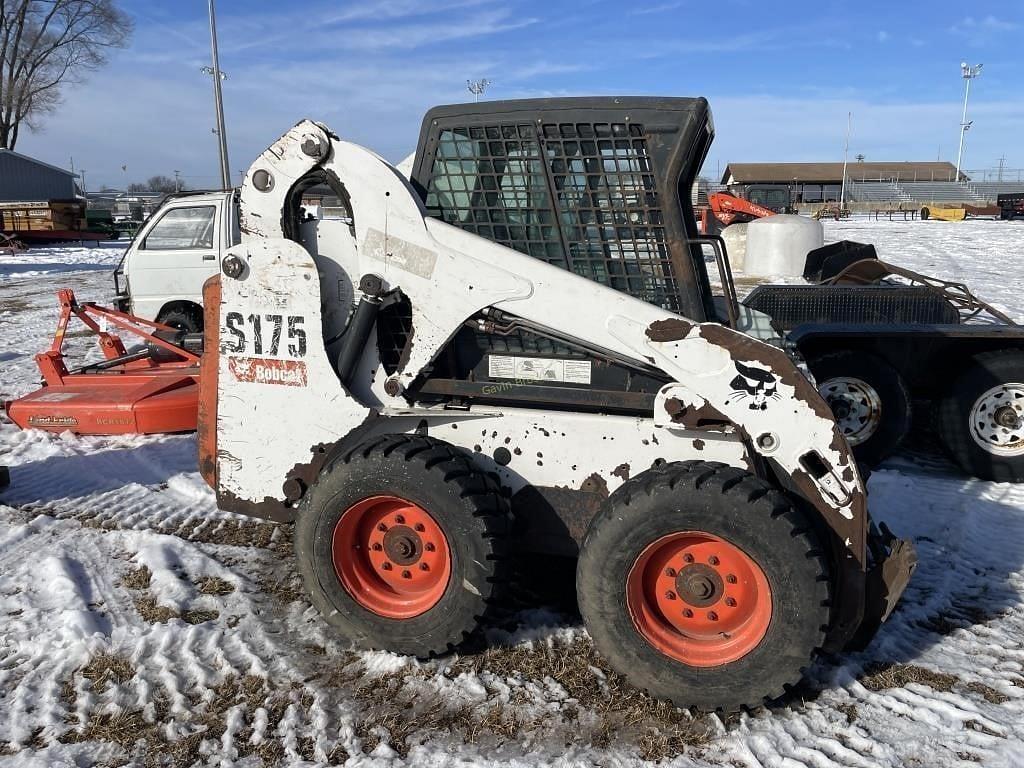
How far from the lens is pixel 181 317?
9.11 m

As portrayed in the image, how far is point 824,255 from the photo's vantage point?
393 inches

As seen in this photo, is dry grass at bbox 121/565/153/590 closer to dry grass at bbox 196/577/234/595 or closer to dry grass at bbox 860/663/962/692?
dry grass at bbox 196/577/234/595

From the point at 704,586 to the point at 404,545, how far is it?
1.21m

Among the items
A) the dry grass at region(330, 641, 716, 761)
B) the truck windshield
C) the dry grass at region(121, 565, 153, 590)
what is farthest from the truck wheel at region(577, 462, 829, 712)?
the truck windshield

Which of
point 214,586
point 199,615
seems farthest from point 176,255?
point 199,615

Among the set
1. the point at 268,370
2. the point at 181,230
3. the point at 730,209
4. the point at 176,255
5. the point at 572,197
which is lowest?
the point at 268,370

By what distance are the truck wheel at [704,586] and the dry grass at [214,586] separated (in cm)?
186

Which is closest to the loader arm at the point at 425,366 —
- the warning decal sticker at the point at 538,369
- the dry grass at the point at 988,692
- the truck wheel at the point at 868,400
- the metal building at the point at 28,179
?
the warning decal sticker at the point at 538,369

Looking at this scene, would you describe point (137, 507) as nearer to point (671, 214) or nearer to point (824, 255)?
point (671, 214)

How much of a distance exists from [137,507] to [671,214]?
366 cm

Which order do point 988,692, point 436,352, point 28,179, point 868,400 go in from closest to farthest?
point 988,692, point 436,352, point 868,400, point 28,179

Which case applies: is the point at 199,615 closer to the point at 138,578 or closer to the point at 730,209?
the point at 138,578

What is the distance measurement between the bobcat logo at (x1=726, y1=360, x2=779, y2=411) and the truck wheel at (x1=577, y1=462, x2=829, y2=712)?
0.27 meters

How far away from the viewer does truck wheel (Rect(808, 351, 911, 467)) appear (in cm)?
574
